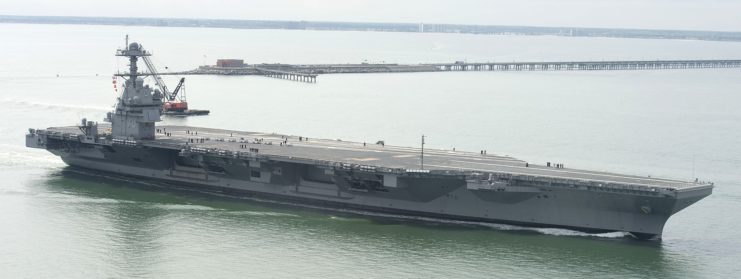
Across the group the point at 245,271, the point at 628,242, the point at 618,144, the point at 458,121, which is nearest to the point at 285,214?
the point at 245,271

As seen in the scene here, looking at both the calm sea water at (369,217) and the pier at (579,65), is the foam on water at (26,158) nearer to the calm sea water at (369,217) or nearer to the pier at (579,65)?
the calm sea water at (369,217)

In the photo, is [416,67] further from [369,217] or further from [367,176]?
[367,176]

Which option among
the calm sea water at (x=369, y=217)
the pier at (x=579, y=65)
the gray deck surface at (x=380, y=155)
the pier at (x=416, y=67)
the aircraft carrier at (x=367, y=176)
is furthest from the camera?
the pier at (x=579, y=65)

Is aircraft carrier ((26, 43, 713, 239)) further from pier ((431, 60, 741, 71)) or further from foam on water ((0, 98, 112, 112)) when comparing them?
pier ((431, 60, 741, 71))

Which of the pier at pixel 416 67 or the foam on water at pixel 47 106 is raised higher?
the pier at pixel 416 67

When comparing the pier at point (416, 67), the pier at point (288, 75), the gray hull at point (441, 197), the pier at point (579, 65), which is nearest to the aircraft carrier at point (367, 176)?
the gray hull at point (441, 197)

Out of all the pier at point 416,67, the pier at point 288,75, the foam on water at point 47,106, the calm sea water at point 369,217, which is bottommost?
the calm sea water at point 369,217
